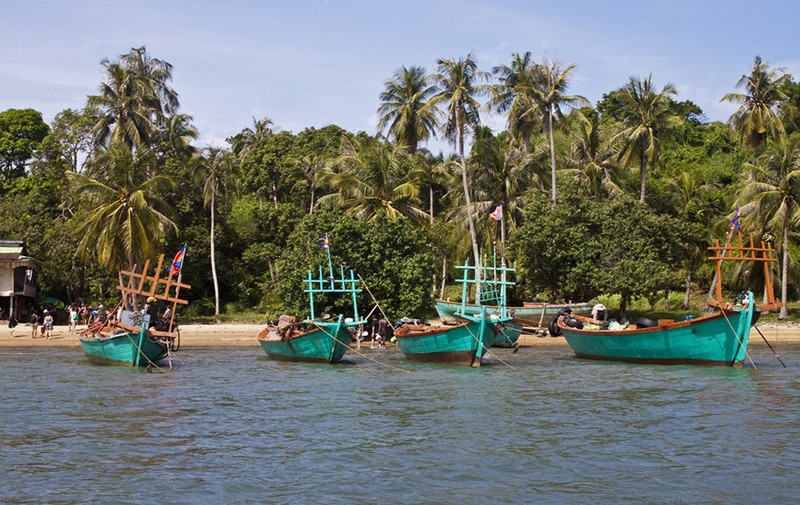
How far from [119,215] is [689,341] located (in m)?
28.4

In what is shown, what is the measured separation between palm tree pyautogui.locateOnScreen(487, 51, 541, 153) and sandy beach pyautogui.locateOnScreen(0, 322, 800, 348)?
13.8 meters

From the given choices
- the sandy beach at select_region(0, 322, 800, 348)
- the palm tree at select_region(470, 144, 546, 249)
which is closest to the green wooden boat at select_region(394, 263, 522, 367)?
the sandy beach at select_region(0, 322, 800, 348)

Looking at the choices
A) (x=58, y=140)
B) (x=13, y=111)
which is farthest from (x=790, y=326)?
(x=13, y=111)

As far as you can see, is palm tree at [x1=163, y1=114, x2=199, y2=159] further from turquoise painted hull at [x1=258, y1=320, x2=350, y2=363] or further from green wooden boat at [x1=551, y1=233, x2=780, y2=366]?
green wooden boat at [x1=551, y1=233, x2=780, y2=366]

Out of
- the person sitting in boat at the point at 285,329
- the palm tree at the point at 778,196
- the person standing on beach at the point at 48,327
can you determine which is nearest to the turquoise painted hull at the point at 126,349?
the person sitting in boat at the point at 285,329

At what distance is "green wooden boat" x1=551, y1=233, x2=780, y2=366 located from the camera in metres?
27.9

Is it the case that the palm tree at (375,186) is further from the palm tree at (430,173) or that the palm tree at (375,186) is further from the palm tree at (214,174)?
the palm tree at (214,174)

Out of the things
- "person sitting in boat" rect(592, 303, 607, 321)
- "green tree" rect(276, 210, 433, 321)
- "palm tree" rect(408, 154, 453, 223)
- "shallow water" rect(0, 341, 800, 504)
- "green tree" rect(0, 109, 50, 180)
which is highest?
"green tree" rect(0, 109, 50, 180)

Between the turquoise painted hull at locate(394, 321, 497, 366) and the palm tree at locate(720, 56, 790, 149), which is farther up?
the palm tree at locate(720, 56, 790, 149)

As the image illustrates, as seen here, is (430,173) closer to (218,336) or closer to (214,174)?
(214,174)

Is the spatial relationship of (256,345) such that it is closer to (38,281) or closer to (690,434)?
(38,281)

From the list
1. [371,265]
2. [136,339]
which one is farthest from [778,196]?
[136,339]

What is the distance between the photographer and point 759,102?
54.4m

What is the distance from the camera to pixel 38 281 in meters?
52.0
